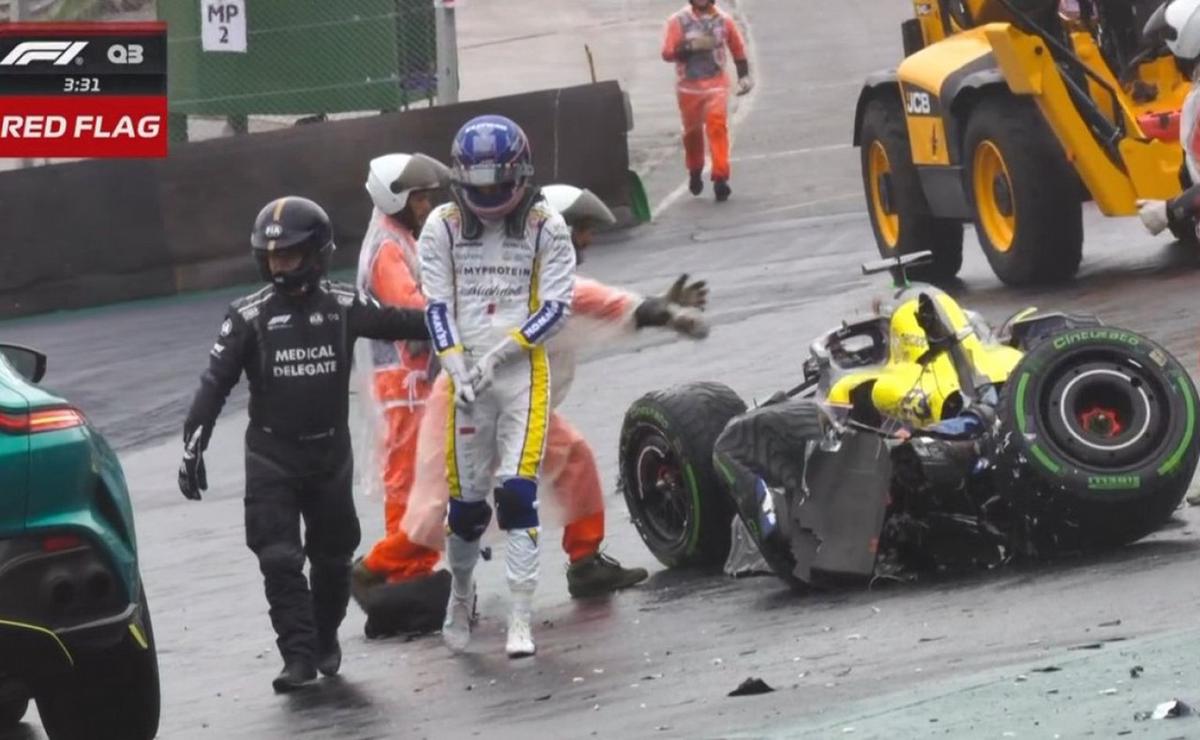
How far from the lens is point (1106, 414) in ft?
29.7

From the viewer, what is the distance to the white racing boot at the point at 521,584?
356 inches

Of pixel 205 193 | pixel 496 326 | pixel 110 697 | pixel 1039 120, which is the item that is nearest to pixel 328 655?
pixel 496 326

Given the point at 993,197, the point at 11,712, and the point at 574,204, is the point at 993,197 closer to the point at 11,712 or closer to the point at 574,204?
the point at 574,204

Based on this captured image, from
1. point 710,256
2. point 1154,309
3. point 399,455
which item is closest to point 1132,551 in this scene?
point 399,455

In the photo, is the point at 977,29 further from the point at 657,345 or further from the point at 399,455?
the point at 399,455

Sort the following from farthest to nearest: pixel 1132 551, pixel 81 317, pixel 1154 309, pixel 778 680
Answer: pixel 81 317, pixel 1154 309, pixel 1132 551, pixel 778 680

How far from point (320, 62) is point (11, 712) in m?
14.7

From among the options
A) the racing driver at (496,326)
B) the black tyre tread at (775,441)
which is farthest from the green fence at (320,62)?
the black tyre tread at (775,441)

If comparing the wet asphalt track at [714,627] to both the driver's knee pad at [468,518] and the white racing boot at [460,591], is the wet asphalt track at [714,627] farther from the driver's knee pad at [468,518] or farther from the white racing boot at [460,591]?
the driver's knee pad at [468,518]

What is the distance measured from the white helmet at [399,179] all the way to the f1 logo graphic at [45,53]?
14.0 metres

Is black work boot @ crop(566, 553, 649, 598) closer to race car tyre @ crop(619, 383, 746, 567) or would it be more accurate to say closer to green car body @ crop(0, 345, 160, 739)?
race car tyre @ crop(619, 383, 746, 567)

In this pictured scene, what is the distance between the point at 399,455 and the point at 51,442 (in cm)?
323

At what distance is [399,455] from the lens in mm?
10398

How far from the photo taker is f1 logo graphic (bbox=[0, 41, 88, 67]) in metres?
23.7
